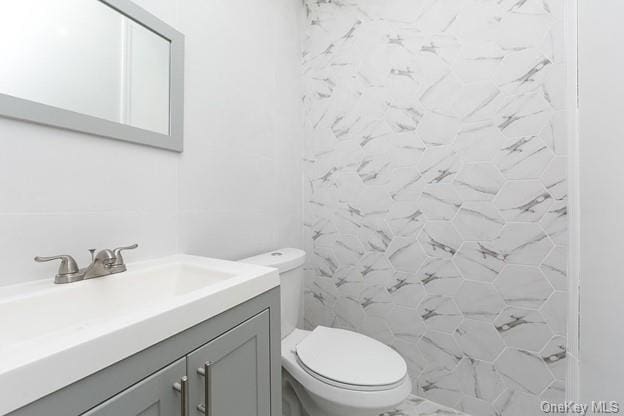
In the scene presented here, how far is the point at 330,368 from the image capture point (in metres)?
1.07

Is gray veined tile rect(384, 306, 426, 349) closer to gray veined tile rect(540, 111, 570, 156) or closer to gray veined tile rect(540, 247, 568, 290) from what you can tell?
gray veined tile rect(540, 247, 568, 290)

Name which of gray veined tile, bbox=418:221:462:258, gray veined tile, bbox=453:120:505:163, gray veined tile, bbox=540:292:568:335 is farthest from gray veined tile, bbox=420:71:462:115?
gray veined tile, bbox=540:292:568:335

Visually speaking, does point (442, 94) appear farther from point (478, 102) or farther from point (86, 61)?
point (86, 61)

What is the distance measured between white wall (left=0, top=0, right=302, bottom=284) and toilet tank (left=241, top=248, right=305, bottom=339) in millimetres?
158

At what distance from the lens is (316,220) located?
1791mm

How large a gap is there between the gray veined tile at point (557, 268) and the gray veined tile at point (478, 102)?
2.21ft

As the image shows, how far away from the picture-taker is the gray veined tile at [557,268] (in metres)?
1.20

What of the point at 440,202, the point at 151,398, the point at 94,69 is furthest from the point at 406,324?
the point at 94,69

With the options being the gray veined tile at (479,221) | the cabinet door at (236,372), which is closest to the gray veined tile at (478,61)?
the gray veined tile at (479,221)

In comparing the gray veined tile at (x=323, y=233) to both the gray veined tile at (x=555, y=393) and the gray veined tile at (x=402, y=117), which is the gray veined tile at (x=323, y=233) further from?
the gray veined tile at (x=555, y=393)

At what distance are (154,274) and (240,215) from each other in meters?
0.52

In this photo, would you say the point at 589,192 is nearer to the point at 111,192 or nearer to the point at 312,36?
the point at 111,192

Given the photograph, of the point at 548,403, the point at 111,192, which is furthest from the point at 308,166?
the point at 548,403

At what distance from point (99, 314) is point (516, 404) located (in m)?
1.73
